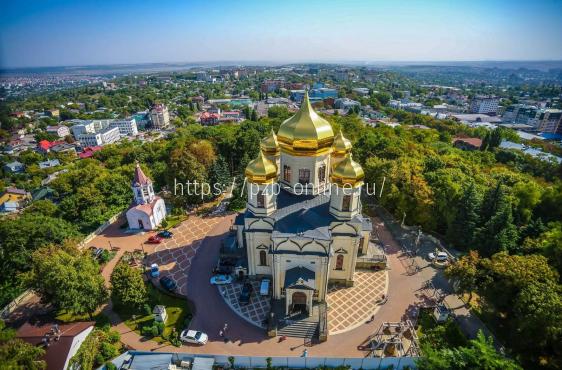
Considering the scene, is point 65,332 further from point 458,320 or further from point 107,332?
point 458,320

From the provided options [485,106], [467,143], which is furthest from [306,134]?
[485,106]

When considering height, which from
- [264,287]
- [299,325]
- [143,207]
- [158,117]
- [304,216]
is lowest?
[158,117]

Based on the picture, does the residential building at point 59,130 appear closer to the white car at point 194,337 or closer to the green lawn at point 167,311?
the green lawn at point 167,311

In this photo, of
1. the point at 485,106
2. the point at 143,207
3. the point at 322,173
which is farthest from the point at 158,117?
the point at 485,106

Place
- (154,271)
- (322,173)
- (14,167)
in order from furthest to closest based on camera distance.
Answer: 1. (14,167)
2. (154,271)
3. (322,173)

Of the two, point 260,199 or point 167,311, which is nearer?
point 260,199

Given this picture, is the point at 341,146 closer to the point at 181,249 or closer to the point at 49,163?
the point at 181,249

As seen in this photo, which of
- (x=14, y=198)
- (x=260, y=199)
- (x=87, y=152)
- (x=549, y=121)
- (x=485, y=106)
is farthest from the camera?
(x=485, y=106)

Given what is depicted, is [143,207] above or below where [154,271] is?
above
